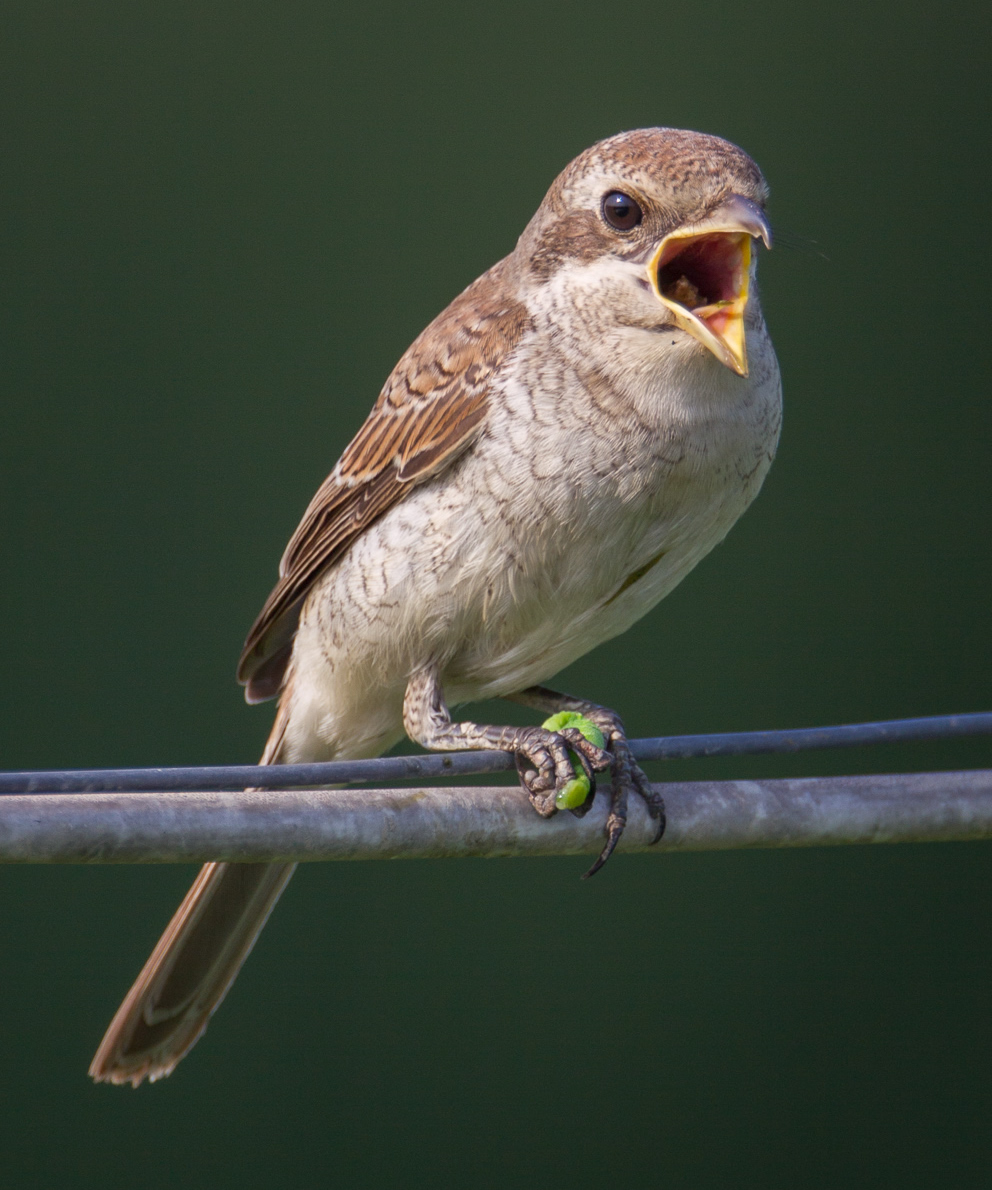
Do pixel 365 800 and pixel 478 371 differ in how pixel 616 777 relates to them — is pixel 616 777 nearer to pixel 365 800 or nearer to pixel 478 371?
pixel 478 371

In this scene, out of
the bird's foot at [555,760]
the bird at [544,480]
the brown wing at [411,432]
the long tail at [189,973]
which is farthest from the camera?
the long tail at [189,973]

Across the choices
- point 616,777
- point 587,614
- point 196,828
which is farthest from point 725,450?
point 196,828

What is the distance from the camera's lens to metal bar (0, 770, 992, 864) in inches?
39.3

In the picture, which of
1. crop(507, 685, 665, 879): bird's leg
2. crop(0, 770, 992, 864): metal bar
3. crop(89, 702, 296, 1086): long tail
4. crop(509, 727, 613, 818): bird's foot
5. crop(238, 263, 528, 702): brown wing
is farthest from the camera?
crop(89, 702, 296, 1086): long tail

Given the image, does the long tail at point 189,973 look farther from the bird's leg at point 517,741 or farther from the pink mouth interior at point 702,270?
the pink mouth interior at point 702,270

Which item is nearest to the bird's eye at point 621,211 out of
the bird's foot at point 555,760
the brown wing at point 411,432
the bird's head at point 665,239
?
the bird's head at point 665,239

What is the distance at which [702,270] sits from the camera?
1879 mm

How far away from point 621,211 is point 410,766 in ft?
3.09

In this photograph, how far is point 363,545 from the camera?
2.14 meters

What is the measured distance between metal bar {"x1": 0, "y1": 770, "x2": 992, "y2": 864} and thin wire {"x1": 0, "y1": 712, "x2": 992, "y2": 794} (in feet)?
0.06

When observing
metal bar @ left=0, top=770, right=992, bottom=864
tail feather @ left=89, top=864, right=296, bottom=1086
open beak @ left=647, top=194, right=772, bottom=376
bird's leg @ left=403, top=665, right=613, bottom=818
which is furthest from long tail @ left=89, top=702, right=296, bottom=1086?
open beak @ left=647, top=194, right=772, bottom=376

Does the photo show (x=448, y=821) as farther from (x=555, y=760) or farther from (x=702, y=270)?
(x=702, y=270)

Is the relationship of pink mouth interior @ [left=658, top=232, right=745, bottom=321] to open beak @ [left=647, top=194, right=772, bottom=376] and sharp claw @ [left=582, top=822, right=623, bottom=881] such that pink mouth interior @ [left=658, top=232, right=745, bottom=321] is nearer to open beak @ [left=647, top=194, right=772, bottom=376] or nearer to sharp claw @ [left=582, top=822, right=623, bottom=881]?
open beak @ [left=647, top=194, right=772, bottom=376]

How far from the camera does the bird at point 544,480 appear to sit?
1.83m
